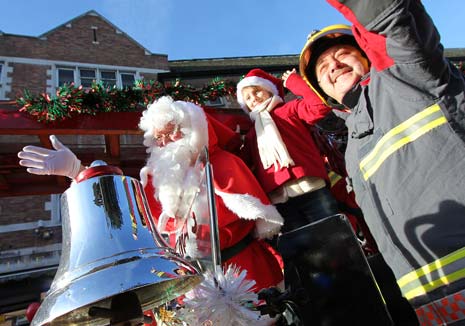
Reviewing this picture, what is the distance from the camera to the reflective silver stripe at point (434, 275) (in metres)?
1.12

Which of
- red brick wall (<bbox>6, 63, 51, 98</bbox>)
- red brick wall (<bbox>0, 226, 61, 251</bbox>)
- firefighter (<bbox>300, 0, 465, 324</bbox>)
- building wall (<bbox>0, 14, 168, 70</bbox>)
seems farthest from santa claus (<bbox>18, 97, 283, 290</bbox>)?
building wall (<bbox>0, 14, 168, 70</bbox>)

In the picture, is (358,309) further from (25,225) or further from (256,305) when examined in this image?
(25,225)

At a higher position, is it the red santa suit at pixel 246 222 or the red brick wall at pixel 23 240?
the red brick wall at pixel 23 240

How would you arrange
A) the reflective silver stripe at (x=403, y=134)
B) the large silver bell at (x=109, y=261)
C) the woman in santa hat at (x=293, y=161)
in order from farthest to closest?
the woman in santa hat at (x=293, y=161)
the reflective silver stripe at (x=403, y=134)
the large silver bell at (x=109, y=261)

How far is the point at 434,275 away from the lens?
118 cm

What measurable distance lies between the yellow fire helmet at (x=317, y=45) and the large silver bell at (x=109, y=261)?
4.78ft

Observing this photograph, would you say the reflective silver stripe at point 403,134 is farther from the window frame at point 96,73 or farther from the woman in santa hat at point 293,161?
the window frame at point 96,73

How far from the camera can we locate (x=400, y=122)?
134cm

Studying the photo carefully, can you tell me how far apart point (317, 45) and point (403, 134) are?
1056 millimetres

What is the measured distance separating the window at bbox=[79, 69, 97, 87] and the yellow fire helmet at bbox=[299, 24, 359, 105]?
12325mm

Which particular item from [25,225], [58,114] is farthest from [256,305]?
[25,225]

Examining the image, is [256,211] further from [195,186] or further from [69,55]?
[69,55]

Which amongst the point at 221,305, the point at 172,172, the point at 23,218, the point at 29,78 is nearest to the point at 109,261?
the point at 221,305

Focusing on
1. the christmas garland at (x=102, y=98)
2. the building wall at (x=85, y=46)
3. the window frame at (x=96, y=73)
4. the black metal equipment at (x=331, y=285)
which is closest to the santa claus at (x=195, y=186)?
the black metal equipment at (x=331, y=285)
